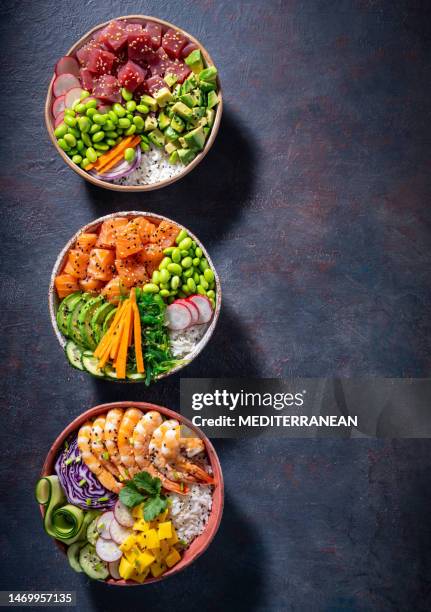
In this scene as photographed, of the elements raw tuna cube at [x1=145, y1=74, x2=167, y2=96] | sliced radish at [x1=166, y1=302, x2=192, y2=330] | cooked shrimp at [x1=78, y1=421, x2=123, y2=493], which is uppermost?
raw tuna cube at [x1=145, y1=74, x2=167, y2=96]

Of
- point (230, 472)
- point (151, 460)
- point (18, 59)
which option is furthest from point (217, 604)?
point (18, 59)

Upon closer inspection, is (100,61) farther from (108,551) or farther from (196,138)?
(108,551)

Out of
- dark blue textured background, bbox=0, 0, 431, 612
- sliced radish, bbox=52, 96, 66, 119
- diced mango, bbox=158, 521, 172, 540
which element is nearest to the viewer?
diced mango, bbox=158, 521, 172, 540

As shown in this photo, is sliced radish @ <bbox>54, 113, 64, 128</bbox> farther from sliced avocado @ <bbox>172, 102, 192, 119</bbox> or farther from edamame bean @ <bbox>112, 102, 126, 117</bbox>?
sliced avocado @ <bbox>172, 102, 192, 119</bbox>

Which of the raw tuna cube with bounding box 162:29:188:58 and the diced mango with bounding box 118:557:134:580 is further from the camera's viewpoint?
the raw tuna cube with bounding box 162:29:188:58

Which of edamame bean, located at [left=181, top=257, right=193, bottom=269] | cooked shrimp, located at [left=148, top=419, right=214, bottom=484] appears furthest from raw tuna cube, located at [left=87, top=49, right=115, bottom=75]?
cooked shrimp, located at [left=148, top=419, right=214, bottom=484]

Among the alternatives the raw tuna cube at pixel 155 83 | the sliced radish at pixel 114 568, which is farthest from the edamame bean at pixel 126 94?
the sliced radish at pixel 114 568

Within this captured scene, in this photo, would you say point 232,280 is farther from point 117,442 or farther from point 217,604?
point 217,604
